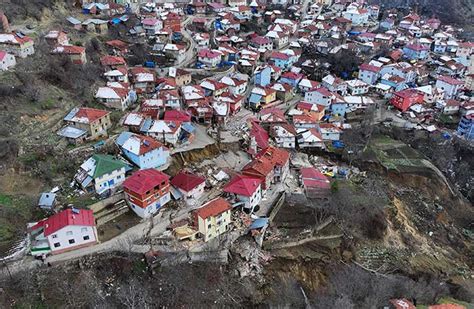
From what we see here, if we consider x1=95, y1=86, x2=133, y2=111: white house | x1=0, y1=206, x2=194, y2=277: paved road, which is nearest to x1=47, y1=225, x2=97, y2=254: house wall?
x1=0, y1=206, x2=194, y2=277: paved road

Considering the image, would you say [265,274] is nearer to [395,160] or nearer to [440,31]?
[395,160]

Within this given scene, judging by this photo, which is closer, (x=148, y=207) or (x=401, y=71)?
(x=148, y=207)

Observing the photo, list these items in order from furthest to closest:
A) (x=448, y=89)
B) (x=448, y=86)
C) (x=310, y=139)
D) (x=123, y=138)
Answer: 1. (x=448, y=89)
2. (x=448, y=86)
3. (x=310, y=139)
4. (x=123, y=138)

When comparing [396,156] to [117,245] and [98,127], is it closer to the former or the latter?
[98,127]

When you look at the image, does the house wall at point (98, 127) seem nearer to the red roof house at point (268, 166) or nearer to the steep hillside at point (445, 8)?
the red roof house at point (268, 166)

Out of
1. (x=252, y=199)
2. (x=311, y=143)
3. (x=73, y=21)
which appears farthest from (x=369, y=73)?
(x=73, y=21)

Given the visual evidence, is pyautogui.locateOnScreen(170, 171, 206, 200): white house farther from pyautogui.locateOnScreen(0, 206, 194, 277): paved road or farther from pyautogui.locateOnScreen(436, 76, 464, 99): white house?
pyautogui.locateOnScreen(436, 76, 464, 99): white house

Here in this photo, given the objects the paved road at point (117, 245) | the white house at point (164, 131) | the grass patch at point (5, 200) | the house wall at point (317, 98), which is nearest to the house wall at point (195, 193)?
the paved road at point (117, 245)

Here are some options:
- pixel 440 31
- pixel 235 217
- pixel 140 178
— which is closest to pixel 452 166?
pixel 235 217
